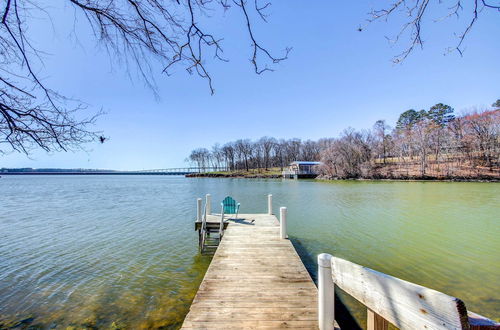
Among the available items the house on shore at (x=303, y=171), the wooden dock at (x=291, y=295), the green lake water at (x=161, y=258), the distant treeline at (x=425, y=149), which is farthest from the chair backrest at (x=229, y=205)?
the house on shore at (x=303, y=171)

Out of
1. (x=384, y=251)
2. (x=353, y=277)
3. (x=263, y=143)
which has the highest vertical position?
(x=263, y=143)

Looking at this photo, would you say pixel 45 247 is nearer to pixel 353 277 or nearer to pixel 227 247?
pixel 227 247

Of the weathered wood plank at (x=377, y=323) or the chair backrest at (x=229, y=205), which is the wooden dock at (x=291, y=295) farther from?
the chair backrest at (x=229, y=205)

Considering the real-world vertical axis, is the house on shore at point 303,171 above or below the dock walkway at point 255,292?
above

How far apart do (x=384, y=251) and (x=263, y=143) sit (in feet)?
274

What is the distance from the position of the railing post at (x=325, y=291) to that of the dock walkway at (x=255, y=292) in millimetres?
461

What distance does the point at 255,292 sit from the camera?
12.8 ft

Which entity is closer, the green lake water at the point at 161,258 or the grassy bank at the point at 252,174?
the green lake water at the point at 161,258

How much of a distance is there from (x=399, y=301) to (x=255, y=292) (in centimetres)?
295

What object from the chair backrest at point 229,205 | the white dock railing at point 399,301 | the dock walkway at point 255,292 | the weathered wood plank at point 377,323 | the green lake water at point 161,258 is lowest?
the green lake water at point 161,258

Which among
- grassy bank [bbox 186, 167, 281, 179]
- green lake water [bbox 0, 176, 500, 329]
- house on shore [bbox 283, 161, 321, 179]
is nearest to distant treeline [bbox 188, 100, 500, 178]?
house on shore [bbox 283, 161, 321, 179]

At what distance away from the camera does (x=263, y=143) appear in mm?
90688

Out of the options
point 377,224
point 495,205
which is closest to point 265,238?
point 377,224

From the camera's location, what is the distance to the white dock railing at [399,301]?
106 centimetres
